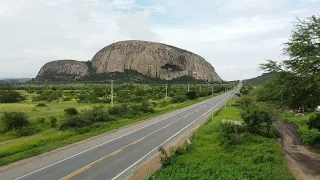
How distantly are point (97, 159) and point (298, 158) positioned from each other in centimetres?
1388

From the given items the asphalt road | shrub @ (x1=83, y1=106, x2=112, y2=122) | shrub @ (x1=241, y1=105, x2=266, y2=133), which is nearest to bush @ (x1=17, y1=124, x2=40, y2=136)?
the asphalt road

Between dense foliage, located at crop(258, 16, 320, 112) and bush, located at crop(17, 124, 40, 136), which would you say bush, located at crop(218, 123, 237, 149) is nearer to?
dense foliage, located at crop(258, 16, 320, 112)

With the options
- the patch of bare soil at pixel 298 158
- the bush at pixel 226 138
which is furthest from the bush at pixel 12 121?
the patch of bare soil at pixel 298 158

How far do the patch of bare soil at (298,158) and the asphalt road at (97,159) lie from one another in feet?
31.1

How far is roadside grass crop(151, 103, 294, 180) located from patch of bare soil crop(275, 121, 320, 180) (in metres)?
0.79

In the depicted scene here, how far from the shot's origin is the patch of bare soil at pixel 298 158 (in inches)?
824

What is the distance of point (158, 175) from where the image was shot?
18422 mm

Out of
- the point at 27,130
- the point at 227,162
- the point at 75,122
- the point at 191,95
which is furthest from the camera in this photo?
the point at 191,95

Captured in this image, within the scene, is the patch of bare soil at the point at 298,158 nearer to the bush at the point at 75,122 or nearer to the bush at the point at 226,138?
the bush at the point at 226,138

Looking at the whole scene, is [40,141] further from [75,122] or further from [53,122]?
[53,122]

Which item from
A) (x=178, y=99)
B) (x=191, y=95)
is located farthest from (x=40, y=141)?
(x=191, y=95)

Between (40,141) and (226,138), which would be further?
(40,141)

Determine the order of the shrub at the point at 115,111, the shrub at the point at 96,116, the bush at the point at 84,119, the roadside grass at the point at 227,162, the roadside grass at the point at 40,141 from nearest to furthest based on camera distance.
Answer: the roadside grass at the point at 227,162 → the roadside grass at the point at 40,141 → the bush at the point at 84,119 → the shrub at the point at 96,116 → the shrub at the point at 115,111

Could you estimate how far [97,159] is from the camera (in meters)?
23.3
